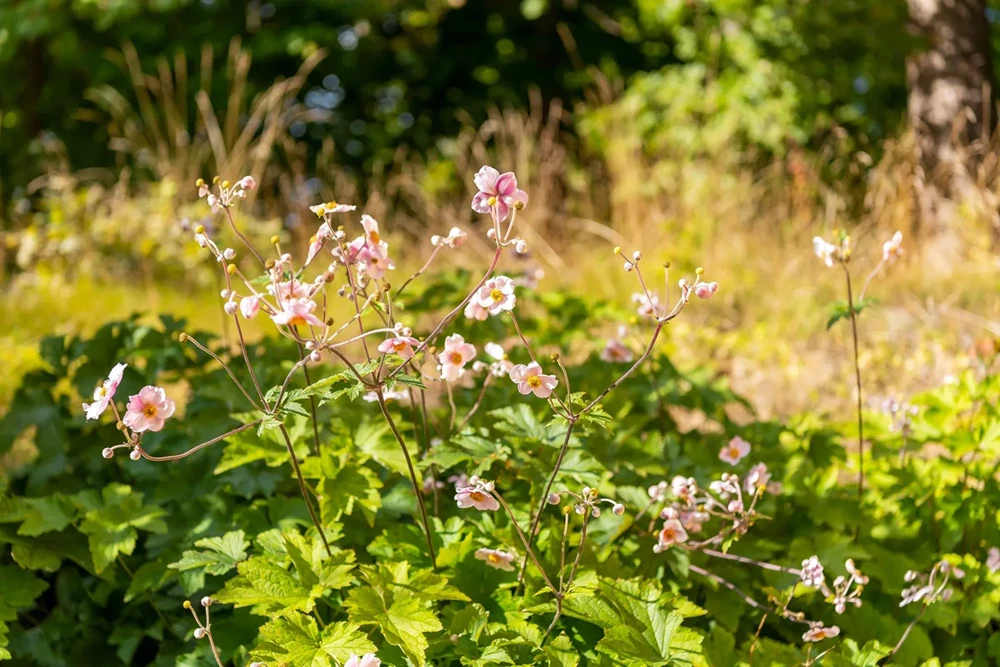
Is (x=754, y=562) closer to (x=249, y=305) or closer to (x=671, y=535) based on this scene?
(x=671, y=535)

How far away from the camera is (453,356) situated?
4.33ft

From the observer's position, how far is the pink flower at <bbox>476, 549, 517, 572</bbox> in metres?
1.50

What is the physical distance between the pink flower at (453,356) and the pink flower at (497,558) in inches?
14.2

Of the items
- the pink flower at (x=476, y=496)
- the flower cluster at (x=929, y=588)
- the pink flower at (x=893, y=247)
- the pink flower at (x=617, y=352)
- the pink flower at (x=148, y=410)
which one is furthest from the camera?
the pink flower at (x=617, y=352)

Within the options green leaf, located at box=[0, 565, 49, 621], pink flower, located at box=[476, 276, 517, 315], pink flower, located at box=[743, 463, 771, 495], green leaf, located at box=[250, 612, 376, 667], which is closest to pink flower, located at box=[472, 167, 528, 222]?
pink flower, located at box=[476, 276, 517, 315]

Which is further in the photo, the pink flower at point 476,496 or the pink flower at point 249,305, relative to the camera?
the pink flower at point 476,496

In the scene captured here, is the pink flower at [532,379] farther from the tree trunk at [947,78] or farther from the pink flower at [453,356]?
the tree trunk at [947,78]

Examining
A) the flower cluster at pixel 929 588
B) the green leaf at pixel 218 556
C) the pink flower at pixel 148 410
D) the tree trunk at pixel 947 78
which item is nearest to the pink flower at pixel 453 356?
the pink flower at pixel 148 410

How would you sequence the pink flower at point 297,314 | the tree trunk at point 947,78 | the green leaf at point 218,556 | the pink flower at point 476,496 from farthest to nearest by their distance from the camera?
the tree trunk at point 947,78 < the green leaf at point 218,556 < the pink flower at point 476,496 < the pink flower at point 297,314

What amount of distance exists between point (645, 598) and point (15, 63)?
833cm

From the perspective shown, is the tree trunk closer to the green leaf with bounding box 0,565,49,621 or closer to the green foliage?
the green foliage

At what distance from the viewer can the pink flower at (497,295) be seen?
1276 millimetres

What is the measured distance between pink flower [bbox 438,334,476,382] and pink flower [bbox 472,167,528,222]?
19cm

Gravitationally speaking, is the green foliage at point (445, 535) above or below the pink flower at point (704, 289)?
below
